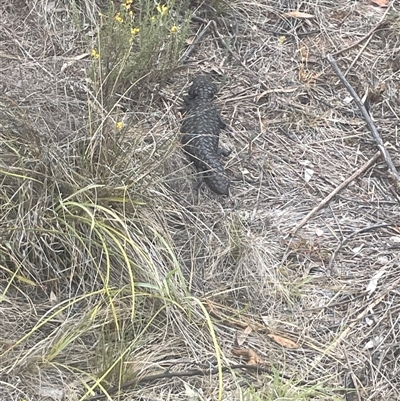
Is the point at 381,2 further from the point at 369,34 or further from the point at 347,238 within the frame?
the point at 347,238

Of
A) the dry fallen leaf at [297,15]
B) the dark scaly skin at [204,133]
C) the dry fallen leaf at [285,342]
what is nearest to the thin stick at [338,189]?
the dark scaly skin at [204,133]

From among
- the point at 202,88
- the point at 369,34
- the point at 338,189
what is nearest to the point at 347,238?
the point at 338,189

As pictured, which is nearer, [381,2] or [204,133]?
[204,133]

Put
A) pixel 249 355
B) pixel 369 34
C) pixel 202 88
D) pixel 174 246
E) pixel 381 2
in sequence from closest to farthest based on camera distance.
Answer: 1. pixel 249 355
2. pixel 174 246
3. pixel 202 88
4. pixel 369 34
5. pixel 381 2

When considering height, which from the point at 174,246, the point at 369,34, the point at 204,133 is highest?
the point at 369,34

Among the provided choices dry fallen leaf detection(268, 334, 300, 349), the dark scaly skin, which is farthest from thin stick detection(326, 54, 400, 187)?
dry fallen leaf detection(268, 334, 300, 349)

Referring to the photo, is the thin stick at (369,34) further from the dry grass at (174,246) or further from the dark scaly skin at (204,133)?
the dark scaly skin at (204,133)

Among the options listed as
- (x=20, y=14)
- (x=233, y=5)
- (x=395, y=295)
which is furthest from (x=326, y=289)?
(x=20, y=14)
